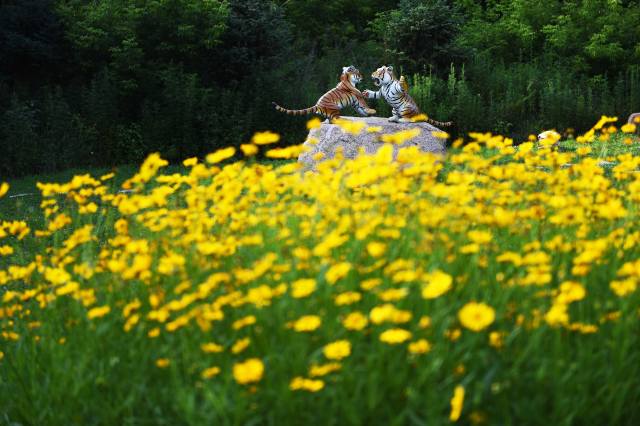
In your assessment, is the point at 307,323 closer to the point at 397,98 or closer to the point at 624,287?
the point at 624,287

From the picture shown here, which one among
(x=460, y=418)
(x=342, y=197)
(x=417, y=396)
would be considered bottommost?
(x=460, y=418)

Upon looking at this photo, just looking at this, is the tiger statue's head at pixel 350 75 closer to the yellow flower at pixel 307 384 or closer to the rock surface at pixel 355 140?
the rock surface at pixel 355 140

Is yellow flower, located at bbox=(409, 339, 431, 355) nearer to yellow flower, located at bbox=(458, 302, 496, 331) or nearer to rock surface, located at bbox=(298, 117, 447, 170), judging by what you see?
yellow flower, located at bbox=(458, 302, 496, 331)

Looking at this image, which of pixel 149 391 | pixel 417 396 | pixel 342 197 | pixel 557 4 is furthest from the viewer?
pixel 557 4

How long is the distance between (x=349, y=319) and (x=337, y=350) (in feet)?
0.39

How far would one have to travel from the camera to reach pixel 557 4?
19.1 metres

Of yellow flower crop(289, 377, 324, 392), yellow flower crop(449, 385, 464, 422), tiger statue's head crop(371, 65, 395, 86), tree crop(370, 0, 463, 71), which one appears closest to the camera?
yellow flower crop(449, 385, 464, 422)

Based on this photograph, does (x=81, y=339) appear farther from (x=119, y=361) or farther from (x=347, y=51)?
(x=347, y=51)

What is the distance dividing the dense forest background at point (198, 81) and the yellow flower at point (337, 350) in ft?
35.8

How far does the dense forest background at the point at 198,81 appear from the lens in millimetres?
13219

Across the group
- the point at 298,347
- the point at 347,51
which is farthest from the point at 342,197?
the point at 347,51

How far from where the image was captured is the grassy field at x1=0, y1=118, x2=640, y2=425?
2488 millimetres

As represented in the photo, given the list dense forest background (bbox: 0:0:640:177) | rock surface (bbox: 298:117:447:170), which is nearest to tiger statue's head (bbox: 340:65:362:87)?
rock surface (bbox: 298:117:447:170)

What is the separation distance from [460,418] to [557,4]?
724 inches
